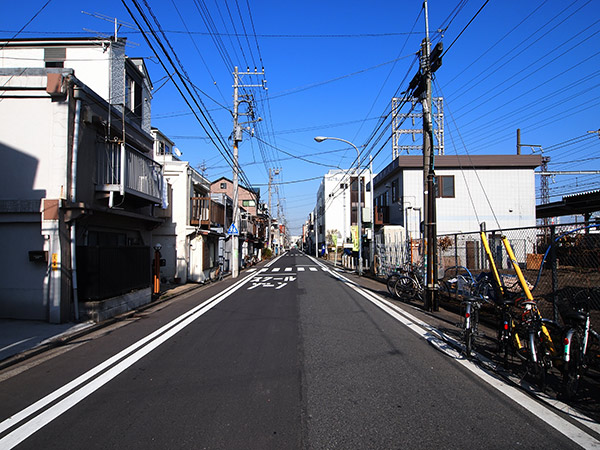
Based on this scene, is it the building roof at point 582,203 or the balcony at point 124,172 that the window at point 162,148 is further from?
the building roof at point 582,203

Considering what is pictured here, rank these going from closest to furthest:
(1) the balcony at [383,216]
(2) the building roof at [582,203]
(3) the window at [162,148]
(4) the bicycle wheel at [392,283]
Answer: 1. (4) the bicycle wheel at [392,283]
2. (2) the building roof at [582,203]
3. (3) the window at [162,148]
4. (1) the balcony at [383,216]

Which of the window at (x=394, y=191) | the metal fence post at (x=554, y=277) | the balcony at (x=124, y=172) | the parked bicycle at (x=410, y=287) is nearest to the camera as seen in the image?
the metal fence post at (x=554, y=277)

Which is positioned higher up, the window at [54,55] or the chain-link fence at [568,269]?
the window at [54,55]

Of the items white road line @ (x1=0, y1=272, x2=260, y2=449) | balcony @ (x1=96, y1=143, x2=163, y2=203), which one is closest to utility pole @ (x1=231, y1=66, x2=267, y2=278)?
balcony @ (x1=96, y1=143, x2=163, y2=203)

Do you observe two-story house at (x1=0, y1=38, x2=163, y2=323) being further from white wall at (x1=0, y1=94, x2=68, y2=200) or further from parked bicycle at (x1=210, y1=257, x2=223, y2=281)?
parked bicycle at (x1=210, y1=257, x2=223, y2=281)

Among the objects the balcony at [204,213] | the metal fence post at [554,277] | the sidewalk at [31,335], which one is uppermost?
the balcony at [204,213]

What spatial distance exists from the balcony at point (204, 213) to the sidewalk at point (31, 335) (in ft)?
37.0

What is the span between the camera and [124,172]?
1115 centimetres

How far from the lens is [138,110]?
15594 millimetres

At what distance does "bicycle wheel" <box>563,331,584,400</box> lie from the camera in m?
4.34

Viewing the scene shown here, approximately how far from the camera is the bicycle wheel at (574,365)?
14.2 ft

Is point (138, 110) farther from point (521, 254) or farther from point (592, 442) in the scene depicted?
point (592, 442)

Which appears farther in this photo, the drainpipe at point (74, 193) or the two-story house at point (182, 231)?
the two-story house at point (182, 231)

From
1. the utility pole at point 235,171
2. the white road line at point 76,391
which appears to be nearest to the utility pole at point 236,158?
the utility pole at point 235,171
